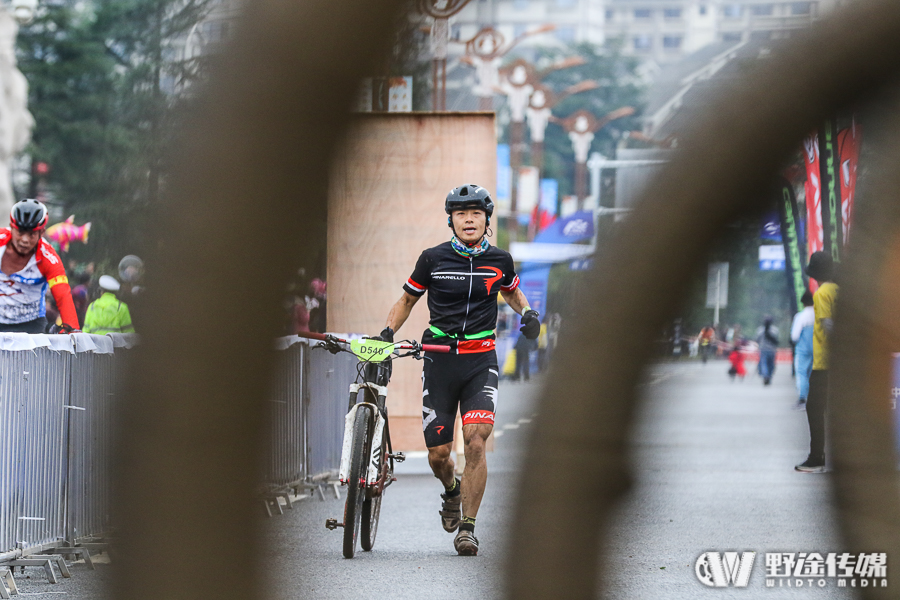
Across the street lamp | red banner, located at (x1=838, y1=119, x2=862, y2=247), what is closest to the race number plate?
red banner, located at (x1=838, y1=119, x2=862, y2=247)

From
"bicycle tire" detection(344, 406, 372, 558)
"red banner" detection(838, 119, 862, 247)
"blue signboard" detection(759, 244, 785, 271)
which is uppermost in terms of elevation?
"red banner" detection(838, 119, 862, 247)

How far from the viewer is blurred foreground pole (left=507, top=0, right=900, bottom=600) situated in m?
1.19

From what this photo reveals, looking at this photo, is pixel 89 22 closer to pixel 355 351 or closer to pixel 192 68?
pixel 355 351

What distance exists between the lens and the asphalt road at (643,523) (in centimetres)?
130

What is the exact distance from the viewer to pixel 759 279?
5.09ft

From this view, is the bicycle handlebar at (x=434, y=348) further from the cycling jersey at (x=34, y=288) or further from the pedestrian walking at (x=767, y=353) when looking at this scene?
the pedestrian walking at (x=767, y=353)

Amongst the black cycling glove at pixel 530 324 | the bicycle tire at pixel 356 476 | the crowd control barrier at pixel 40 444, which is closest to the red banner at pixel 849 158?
the black cycling glove at pixel 530 324

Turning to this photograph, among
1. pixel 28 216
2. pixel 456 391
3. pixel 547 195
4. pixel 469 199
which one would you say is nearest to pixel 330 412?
pixel 456 391

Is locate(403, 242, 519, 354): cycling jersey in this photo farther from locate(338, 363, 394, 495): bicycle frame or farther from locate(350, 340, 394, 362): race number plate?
locate(338, 363, 394, 495): bicycle frame

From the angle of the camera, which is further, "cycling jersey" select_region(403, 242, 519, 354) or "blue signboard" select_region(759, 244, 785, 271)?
"cycling jersey" select_region(403, 242, 519, 354)

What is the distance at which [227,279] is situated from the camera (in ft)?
3.86

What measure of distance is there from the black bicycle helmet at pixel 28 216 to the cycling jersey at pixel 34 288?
173 millimetres

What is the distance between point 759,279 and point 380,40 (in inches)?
25.7

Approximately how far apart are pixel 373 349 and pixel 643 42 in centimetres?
9821
